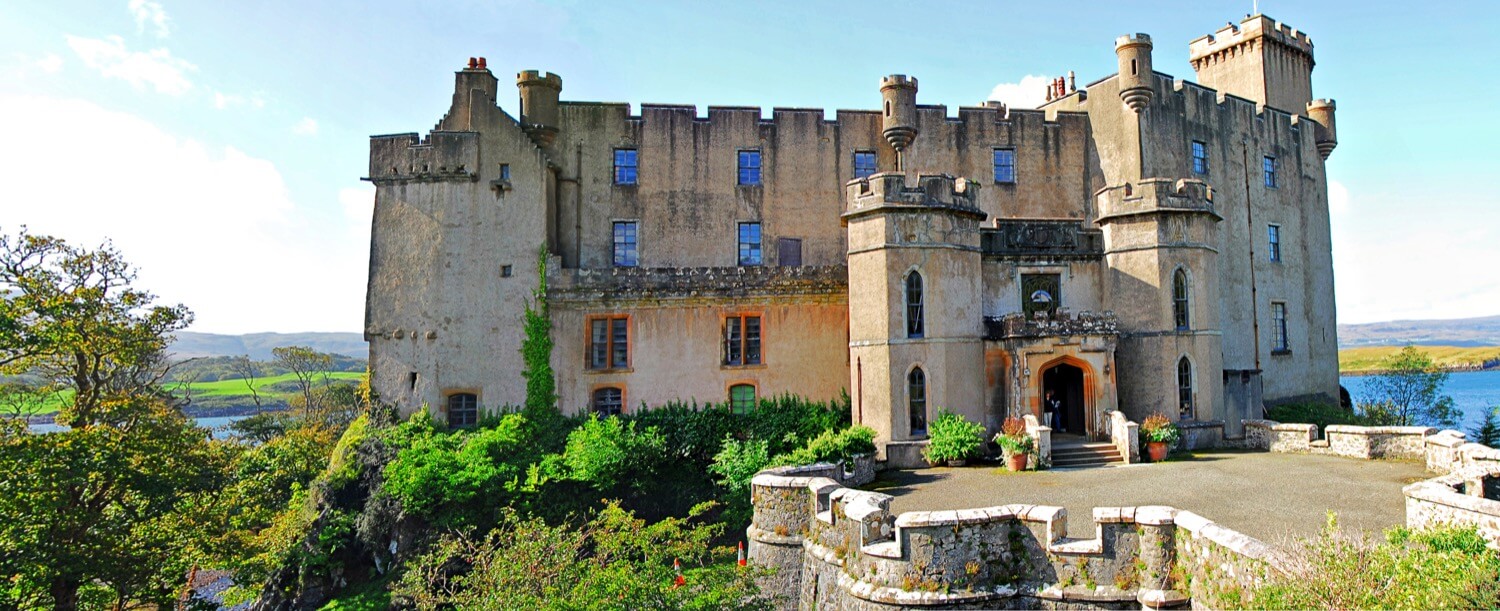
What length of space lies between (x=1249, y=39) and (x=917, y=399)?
70.1ft

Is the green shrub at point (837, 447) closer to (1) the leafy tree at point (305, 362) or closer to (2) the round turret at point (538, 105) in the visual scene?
(2) the round turret at point (538, 105)

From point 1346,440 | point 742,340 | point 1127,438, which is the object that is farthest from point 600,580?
point 1346,440

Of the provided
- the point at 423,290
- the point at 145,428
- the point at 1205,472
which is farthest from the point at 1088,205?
the point at 145,428

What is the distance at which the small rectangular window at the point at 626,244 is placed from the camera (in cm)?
2564

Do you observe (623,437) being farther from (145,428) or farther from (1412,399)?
(1412,399)

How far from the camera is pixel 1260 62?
96.9 ft

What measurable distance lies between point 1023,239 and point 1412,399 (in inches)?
1176

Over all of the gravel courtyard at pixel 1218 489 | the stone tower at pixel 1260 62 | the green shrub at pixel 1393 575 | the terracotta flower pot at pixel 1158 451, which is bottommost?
the gravel courtyard at pixel 1218 489

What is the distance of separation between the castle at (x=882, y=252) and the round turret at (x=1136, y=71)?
63 mm

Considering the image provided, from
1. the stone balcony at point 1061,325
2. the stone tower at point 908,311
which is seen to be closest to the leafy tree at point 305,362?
the stone tower at point 908,311

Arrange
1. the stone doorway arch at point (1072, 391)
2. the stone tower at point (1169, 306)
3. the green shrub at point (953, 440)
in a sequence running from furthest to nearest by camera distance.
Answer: the stone tower at point (1169, 306) → the stone doorway arch at point (1072, 391) → the green shrub at point (953, 440)

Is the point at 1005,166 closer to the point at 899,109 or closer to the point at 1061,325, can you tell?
the point at 899,109

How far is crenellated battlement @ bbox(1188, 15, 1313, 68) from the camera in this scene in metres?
29.4

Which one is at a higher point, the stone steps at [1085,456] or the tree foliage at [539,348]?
the tree foliage at [539,348]
